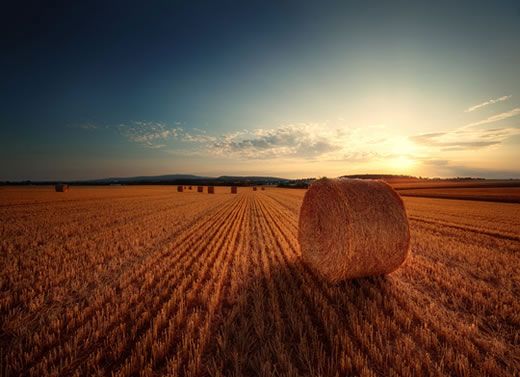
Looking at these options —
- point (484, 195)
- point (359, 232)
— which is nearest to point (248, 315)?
point (359, 232)

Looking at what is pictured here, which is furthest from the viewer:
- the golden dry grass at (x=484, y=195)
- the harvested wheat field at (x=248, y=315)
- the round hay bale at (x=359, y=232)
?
the golden dry grass at (x=484, y=195)

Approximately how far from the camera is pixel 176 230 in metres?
11.2

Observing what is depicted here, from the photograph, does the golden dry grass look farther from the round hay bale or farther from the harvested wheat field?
the round hay bale

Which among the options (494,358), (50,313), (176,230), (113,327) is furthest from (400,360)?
(176,230)

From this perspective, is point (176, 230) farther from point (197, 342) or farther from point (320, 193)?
point (197, 342)

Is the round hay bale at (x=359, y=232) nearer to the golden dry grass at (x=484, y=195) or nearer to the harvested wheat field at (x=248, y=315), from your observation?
the harvested wheat field at (x=248, y=315)

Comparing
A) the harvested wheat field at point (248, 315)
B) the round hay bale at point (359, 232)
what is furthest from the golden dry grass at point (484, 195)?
the round hay bale at point (359, 232)

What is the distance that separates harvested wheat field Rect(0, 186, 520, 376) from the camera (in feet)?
9.56

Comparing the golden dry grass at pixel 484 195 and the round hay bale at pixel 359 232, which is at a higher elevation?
the round hay bale at pixel 359 232

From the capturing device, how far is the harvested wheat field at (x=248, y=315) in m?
2.91

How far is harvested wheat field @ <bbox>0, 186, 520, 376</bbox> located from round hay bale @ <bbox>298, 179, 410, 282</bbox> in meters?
0.35

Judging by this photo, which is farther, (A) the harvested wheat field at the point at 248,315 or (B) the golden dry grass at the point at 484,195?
(B) the golden dry grass at the point at 484,195

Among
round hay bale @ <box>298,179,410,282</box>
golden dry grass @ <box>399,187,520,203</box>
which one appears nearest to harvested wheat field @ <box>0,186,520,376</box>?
round hay bale @ <box>298,179,410,282</box>

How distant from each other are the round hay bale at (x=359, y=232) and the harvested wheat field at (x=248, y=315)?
353 millimetres
